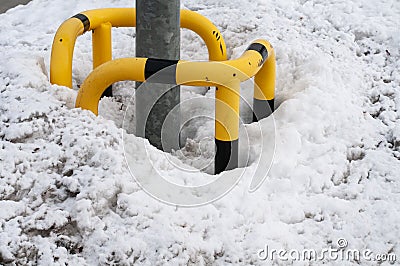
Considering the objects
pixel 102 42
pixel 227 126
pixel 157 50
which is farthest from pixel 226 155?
pixel 102 42

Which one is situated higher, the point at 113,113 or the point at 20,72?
the point at 20,72

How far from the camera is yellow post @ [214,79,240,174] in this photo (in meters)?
2.75

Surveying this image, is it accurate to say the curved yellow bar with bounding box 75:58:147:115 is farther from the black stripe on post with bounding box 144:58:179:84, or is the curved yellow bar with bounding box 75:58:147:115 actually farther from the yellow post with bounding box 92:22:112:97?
the yellow post with bounding box 92:22:112:97

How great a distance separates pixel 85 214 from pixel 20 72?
1002 millimetres

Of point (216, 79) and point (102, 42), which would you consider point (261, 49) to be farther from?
point (102, 42)

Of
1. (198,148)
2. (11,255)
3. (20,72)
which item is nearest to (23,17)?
(20,72)

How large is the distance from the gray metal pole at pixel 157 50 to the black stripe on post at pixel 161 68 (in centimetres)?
27

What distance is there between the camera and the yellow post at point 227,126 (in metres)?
2.75

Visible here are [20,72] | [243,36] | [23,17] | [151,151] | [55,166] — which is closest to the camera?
[55,166]

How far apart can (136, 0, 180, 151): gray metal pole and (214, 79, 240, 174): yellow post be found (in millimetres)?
322

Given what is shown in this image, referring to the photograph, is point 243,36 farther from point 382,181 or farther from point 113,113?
point 382,181

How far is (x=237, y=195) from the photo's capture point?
255 centimetres

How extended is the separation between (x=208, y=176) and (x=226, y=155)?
218 millimetres

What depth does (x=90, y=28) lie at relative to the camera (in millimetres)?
3264
